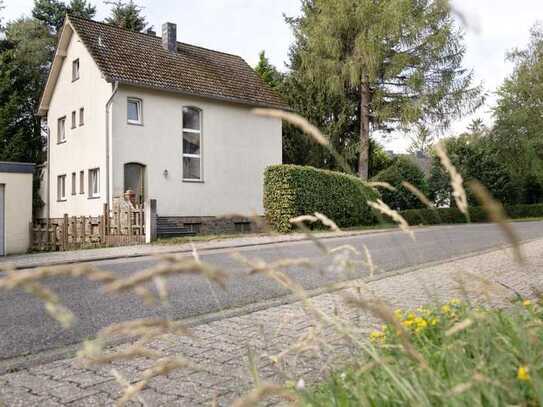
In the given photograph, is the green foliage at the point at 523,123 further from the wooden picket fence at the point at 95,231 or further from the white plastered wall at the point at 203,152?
the wooden picket fence at the point at 95,231

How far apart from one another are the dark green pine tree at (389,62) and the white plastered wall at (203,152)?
494cm

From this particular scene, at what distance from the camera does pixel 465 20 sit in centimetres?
130

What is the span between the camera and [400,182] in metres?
32.2

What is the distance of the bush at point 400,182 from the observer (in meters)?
30.7

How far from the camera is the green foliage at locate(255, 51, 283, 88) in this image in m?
33.3

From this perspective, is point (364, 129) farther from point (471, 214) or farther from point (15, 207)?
point (15, 207)

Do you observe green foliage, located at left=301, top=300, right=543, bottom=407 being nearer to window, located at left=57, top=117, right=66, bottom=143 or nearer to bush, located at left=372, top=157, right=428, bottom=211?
window, located at left=57, top=117, right=66, bottom=143

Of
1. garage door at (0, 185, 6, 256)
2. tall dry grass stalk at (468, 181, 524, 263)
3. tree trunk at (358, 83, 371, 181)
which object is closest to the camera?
tall dry grass stalk at (468, 181, 524, 263)

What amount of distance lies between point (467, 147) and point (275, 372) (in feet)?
118

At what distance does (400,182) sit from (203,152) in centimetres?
1302

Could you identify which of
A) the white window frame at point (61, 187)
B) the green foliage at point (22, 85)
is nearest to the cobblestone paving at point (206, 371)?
the white window frame at point (61, 187)

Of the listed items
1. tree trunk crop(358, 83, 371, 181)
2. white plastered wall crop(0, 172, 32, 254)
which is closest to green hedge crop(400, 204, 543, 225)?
tree trunk crop(358, 83, 371, 181)

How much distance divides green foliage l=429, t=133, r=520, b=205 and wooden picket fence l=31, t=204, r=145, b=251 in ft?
74.0

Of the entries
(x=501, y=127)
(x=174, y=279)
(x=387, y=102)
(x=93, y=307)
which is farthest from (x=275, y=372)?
(x=501, y=127)
